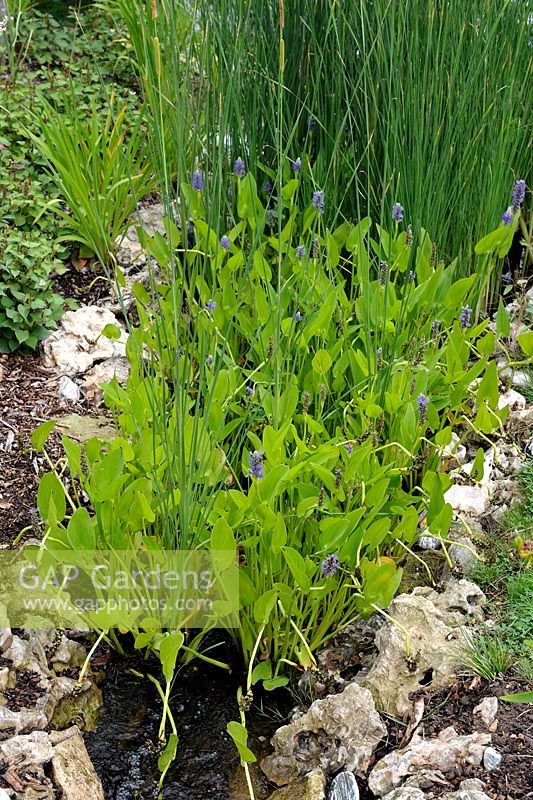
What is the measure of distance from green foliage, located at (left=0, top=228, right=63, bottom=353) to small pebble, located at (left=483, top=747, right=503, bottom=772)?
1.73 metres

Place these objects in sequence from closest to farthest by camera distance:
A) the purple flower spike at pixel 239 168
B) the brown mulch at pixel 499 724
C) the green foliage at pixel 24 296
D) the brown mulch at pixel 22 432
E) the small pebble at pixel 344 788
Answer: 1. the brown mulch at pixel 499 724
2. the small pebble at pixel 344 788
3. the brown mulch at pixel 22 432
4. the purple flower spike at pixel 239 168
5. the green foliage at pixel 24 296

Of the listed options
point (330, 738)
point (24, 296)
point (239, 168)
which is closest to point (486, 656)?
point (330, 738)

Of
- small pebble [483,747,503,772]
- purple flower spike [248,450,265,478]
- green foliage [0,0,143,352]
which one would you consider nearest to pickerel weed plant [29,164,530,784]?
purple flower spike [248,450,265,478]

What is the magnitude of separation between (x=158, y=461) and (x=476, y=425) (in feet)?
2.58

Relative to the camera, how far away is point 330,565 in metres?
1.70

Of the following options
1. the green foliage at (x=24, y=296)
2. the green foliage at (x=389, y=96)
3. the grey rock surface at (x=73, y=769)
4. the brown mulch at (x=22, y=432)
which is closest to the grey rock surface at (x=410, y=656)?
the grey rock surface at (x=73, y=769)

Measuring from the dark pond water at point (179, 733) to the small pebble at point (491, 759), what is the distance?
0.50m

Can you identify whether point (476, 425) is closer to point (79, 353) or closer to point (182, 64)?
point (79, 353)

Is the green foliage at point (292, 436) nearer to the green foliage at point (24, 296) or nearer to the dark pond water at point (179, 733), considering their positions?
the dark pond water at point (179, 733)

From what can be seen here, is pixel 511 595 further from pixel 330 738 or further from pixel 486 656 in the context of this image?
pixel 330 738

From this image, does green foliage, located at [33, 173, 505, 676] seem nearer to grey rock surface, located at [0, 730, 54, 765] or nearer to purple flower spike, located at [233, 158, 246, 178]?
purple flower spike, located at [233, 158, 246, 178]

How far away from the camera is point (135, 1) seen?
3.29 meters

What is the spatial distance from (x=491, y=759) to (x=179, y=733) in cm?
65

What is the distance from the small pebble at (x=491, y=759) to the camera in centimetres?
147
